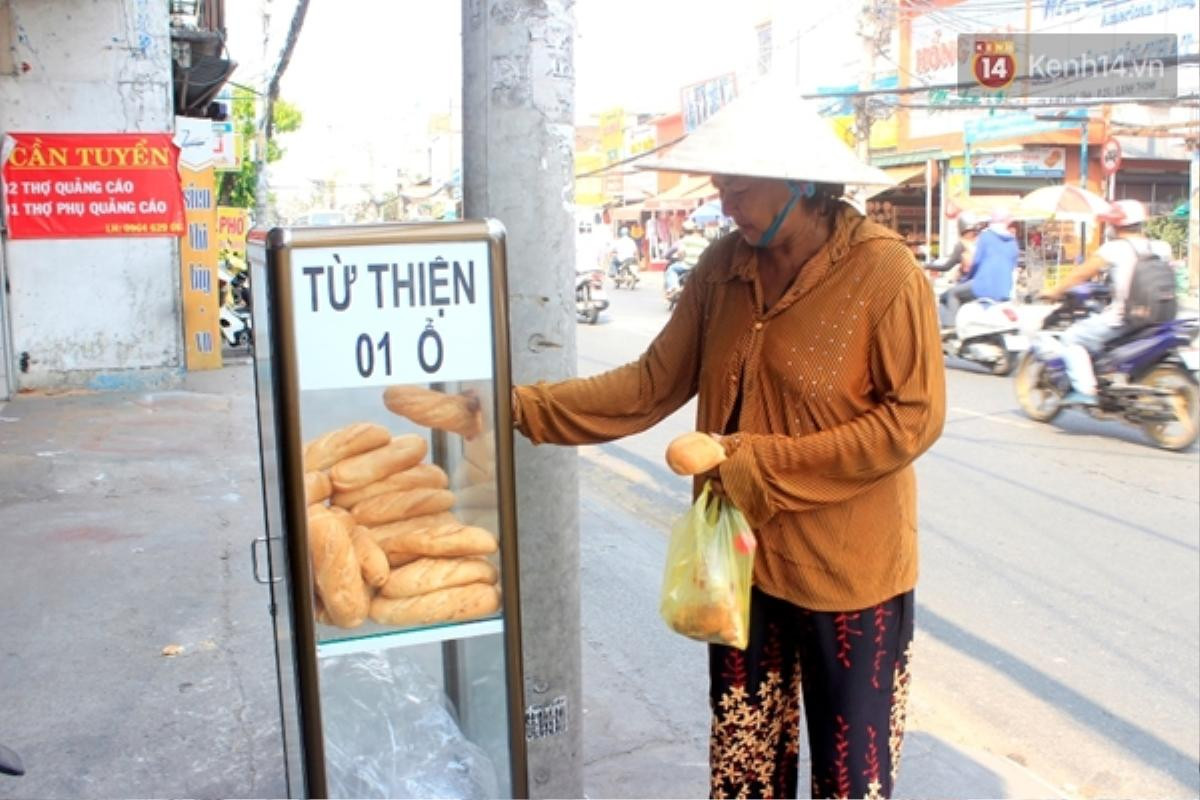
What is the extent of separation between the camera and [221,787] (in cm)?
332

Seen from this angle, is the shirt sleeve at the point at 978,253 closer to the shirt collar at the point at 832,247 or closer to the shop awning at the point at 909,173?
the shirt collar at the point at 832,247

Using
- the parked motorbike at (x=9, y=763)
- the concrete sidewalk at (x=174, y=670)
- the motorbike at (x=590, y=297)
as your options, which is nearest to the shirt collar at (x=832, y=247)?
the concrete sidewalk at (x=174, y=670)

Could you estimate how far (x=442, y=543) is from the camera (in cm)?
218

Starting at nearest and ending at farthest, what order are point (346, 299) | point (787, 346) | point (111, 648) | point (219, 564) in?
point (346, 299) < point (787, 346) < point (111, 648) < point (219, 564)

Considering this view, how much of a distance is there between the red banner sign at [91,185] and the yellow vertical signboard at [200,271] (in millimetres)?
892

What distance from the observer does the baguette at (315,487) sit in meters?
2.06

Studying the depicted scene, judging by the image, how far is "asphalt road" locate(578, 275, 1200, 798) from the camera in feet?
12.5

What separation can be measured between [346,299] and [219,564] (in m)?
3.82

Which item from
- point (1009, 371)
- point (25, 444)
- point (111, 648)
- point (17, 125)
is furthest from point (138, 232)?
point (1009, 371)

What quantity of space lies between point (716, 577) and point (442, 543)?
534mm

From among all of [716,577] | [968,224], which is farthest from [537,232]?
[968,224]

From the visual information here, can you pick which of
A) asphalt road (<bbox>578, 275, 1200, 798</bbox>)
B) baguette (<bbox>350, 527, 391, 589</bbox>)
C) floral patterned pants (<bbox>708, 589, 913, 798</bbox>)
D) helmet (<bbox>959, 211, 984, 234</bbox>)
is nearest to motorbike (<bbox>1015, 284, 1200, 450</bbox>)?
asphalt road (<bbox>578, 275, 1200, 798</bbox>)

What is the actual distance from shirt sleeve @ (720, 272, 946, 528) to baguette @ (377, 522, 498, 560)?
0.47m

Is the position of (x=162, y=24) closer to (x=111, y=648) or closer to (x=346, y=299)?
(x=111, y=648)
